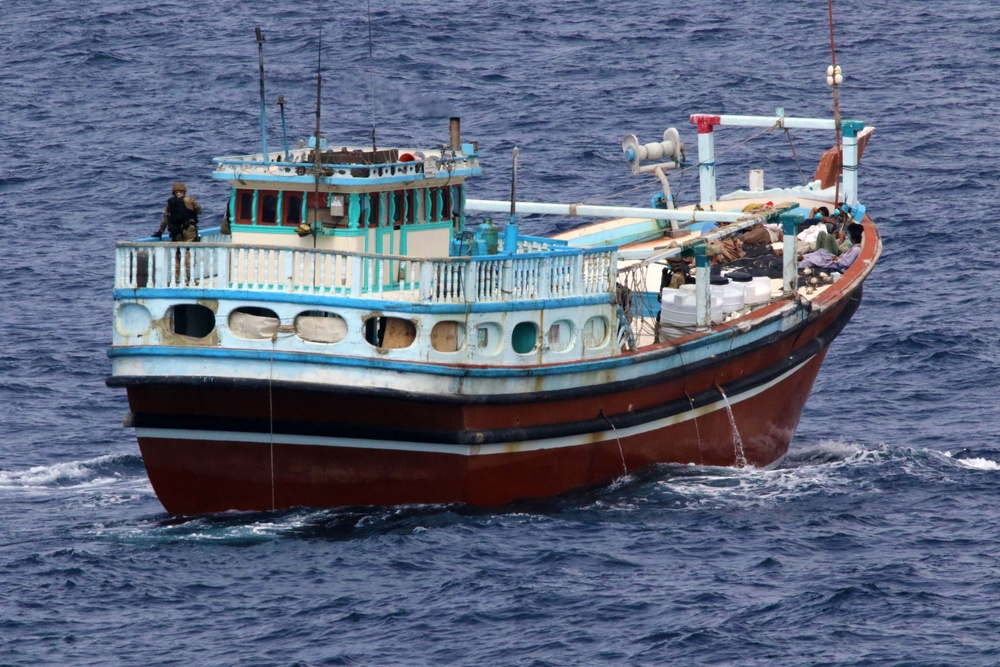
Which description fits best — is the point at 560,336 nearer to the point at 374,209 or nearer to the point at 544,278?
the point at 544,278

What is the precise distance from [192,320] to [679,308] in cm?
808

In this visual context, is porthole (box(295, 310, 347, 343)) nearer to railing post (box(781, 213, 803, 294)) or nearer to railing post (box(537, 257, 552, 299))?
railing post (box(537, 257, 552, 299))

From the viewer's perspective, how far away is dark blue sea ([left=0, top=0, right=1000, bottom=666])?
22.9m

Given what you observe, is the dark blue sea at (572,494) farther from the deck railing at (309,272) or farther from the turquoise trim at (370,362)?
the deck railing at (309,272)

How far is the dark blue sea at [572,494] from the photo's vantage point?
901 inches

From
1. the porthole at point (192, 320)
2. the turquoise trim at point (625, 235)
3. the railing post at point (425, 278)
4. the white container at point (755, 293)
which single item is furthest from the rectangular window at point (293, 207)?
the turquoise trim at point (625, 235)

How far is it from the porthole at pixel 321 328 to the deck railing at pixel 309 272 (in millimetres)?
378

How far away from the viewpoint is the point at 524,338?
27.0m

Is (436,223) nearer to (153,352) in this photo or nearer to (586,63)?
(153,352)

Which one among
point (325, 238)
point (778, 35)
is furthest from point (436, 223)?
point (778, 35)

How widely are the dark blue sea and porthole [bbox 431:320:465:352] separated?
251 centimetres

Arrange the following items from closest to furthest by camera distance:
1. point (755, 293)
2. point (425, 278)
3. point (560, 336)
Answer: point (425, 278) → point (560, 336) → point (755, 293)

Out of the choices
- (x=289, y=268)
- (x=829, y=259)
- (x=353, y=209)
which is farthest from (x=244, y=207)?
(x=829, y=259)

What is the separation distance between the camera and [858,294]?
112 ft
